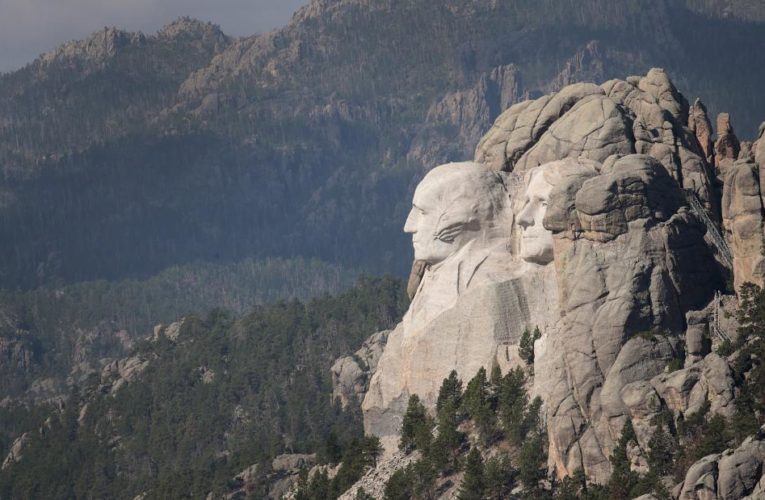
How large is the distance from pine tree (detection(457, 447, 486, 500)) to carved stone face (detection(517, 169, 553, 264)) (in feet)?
26.9

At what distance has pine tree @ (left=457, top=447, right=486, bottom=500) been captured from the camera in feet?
284

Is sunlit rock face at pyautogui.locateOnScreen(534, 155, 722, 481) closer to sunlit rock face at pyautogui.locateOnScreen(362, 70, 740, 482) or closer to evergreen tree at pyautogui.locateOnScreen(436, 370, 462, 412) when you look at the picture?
sunlit rock face at pyautogui.locateOnScreen(362, 70, 740, 482)

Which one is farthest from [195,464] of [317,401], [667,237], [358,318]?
[667,237]

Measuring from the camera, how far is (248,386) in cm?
18400

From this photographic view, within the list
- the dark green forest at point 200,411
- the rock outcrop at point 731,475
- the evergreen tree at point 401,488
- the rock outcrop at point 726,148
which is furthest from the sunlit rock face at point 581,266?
the dark green forest at point 200,411

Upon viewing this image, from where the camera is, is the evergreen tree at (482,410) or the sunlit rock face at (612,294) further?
the evergreen tree at (482,410)

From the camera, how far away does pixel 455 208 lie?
94750mm

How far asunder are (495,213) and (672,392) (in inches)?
602

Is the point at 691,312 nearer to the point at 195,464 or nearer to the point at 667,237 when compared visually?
the point at 667,237

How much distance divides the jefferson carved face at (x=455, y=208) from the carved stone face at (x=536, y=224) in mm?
2045

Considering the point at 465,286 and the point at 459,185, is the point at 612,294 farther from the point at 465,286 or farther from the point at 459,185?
the point at 459,185

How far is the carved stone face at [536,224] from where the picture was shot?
3578 inches

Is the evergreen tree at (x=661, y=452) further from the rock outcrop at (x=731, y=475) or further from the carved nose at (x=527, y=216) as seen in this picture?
the carved nose at (x=527, y=216)

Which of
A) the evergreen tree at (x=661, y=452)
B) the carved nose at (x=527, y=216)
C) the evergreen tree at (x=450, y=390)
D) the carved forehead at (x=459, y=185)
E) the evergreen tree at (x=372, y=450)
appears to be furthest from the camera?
the evergreen tree at (x=372, y=450)
